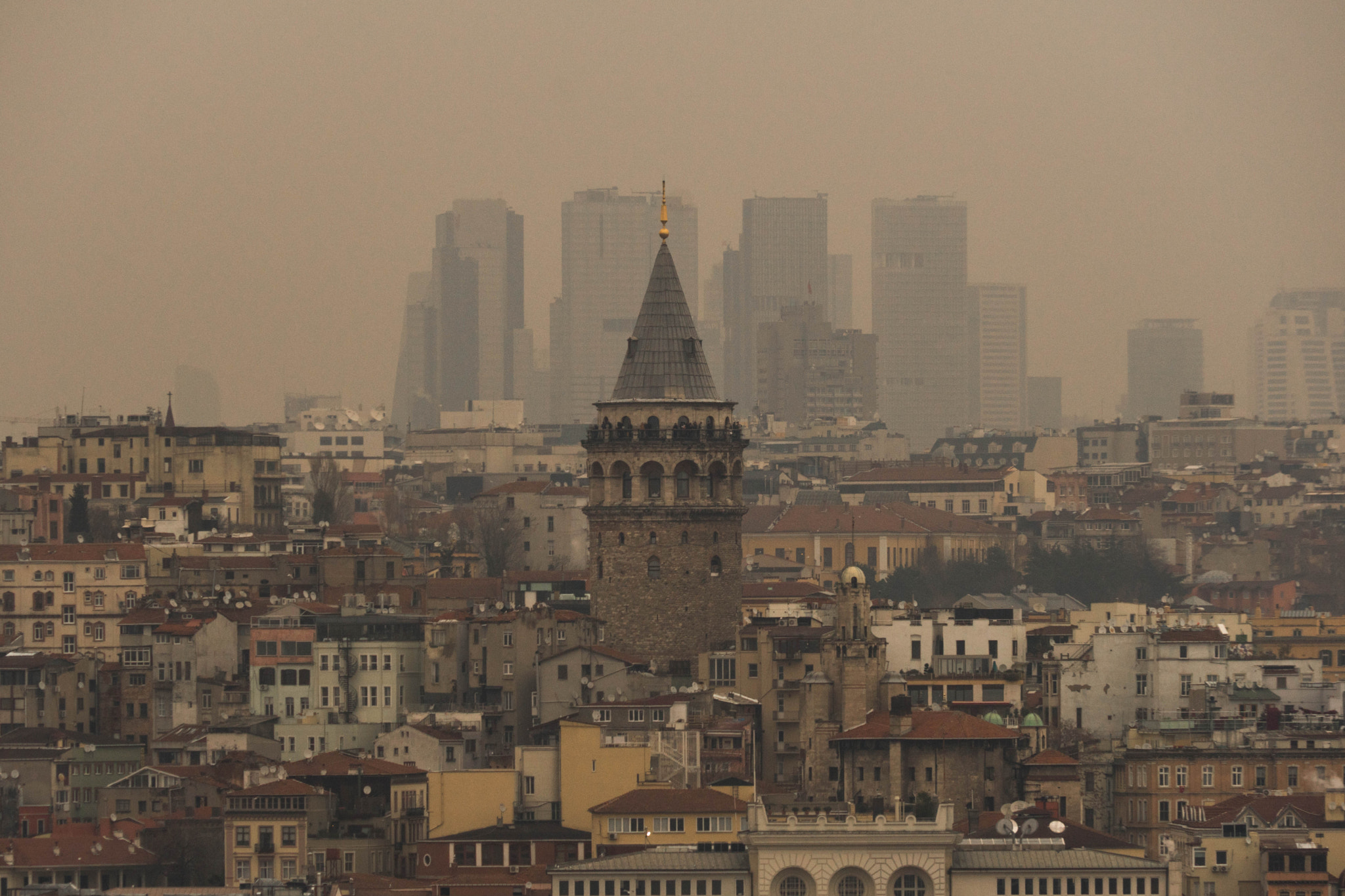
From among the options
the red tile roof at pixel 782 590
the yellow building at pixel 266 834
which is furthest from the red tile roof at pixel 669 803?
the red tile roof at pixel 782 590

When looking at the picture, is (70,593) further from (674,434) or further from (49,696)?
(674,434)

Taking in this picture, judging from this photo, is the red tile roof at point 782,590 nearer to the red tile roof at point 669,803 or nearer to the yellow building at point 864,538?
the red tile roof at point 669,803

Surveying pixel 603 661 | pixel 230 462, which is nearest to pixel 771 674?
pixel 603 661

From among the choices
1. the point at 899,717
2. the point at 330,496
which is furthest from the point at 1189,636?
the point at 330,496

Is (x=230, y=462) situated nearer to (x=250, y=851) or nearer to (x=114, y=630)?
(x=114, y=630)

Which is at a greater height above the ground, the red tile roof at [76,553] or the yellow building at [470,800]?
the red tile roof at [76,553]

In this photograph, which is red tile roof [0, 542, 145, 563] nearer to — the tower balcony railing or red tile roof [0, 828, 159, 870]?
the tower balcony railing

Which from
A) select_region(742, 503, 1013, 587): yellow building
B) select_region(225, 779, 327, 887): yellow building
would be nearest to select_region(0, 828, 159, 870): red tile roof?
select_region(225, 779, 327, 887): yellow building

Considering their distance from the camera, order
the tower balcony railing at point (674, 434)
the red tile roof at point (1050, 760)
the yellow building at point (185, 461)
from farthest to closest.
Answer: the yellow building at point (185, 461)
the tower balcony railing at point (674, 434)
the red tile roof at point (1050, 760)
